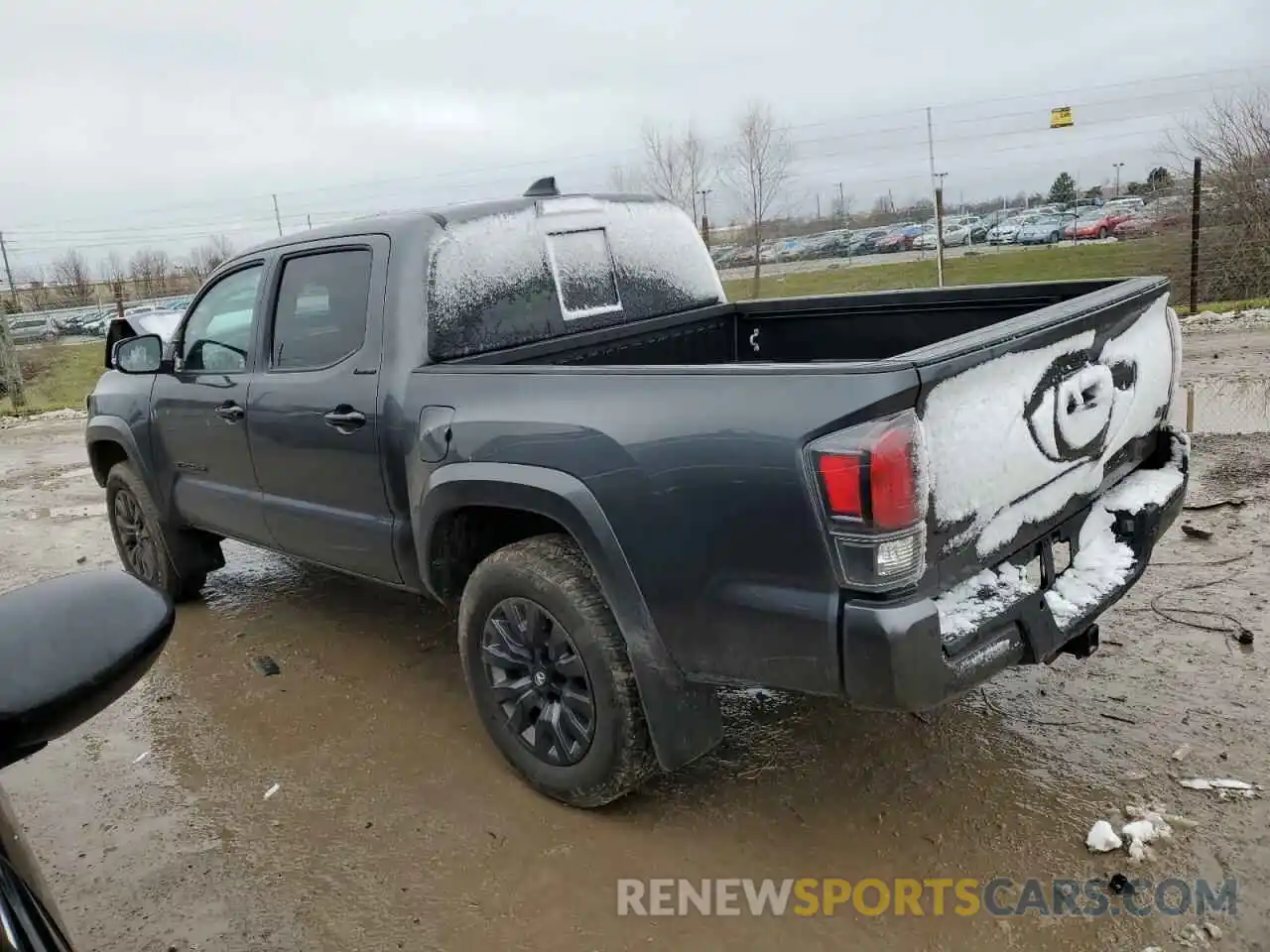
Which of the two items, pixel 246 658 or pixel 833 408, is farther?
pixel 246 658

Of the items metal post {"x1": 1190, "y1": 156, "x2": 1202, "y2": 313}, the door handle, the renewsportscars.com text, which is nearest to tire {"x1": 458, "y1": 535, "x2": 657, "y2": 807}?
the renewsportscars.com text

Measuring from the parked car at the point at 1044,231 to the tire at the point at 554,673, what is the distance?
24742mm

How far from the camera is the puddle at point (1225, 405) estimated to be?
23.7ft

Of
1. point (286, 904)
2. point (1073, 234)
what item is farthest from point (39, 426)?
point (1073, 234)

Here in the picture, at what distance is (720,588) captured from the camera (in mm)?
2598

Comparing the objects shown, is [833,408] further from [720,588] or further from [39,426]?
[39,426]

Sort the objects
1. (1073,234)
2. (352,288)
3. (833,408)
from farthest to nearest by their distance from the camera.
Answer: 1. (1073,234)
2. (352,288)
3. (833,408)

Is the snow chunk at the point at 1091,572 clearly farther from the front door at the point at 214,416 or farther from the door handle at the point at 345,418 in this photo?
the front door at the point at 214,416

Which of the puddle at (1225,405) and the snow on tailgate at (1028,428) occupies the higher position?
the snow on tailgate at (1028,428)

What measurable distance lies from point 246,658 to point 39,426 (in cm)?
1092

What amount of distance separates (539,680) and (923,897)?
4.31 ft

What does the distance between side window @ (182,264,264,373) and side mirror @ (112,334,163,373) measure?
0.12m

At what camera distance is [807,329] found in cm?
466

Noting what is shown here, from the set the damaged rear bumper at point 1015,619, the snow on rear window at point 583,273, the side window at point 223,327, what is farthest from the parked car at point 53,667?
the side window at point 223,327
